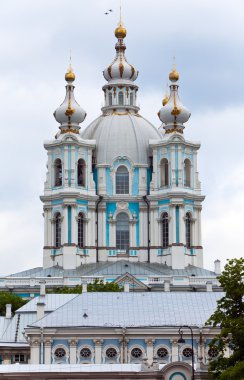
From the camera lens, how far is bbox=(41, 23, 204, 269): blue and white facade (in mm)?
115938

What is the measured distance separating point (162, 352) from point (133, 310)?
3550mm

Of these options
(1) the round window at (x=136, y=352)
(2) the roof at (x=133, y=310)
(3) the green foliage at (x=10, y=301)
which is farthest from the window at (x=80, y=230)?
(1) the round window at (x=136, y=352)

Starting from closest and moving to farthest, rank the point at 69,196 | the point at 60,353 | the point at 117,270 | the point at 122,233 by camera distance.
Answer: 1. the point at 60,353
2. the point at 117,270
3. the point at 69,196
4. the point at 122,233

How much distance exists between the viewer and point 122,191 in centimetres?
11931

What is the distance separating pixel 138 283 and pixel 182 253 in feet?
25.0

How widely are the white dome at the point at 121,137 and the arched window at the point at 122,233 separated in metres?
4.41

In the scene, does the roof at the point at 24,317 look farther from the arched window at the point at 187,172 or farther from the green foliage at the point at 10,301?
the arched window at the point at 187,172

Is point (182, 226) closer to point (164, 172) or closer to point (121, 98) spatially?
point (164, 172)

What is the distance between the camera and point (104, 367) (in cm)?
6794

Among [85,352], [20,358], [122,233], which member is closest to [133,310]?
[85,352]

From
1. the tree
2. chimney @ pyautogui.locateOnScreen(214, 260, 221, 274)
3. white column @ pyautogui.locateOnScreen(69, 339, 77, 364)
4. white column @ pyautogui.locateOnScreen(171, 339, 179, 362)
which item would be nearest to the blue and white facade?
chimney @ pyautogui.locateOnScreen(214, 260, 221, 274)

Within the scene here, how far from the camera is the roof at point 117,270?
112m

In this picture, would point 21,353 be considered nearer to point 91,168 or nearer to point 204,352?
point 204,352

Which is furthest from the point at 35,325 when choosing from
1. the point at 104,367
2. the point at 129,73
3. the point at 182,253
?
the point at 129,73
